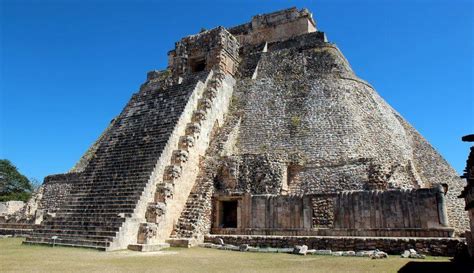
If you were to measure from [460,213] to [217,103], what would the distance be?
10.7 metres

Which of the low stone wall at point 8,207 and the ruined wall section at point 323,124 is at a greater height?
the ruined wall section at point 323,124

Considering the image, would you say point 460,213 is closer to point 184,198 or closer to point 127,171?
point 184,198

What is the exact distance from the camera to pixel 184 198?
13.4 m

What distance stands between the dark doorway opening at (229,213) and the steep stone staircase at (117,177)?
2.43 m

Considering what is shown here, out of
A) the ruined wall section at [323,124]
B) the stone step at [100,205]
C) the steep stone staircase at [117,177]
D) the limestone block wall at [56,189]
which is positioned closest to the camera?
the steep stone staircase at [117,177]

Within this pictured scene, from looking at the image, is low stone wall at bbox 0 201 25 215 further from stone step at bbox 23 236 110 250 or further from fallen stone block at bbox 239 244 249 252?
fallen stone block at bbox 239 244 249 252

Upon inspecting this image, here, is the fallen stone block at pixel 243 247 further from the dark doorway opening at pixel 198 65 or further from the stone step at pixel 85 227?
the dark doorway opening at pixel 198 65

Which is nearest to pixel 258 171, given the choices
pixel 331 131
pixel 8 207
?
pixel 331 131

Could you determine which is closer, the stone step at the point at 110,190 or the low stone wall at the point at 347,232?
the low stone wall at the point at 347,232

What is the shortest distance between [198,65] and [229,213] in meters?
10.2

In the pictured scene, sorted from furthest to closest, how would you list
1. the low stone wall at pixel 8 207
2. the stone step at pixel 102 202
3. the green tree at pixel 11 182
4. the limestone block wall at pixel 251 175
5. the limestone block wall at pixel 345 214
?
1. the green tree at pixel 11 182
2. the low stone wall at pixel 8 207
3. the limestone block wall at pixel 251 175
4. the stone step at pixel 102 202
5. the limestone block wall at pixel 345 214

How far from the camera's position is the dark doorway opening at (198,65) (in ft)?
68.1

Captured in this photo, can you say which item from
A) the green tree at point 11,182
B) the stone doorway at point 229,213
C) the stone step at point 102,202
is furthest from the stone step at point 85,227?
the green tree at point 11,182

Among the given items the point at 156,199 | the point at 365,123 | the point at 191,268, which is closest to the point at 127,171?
the point at 156,199
